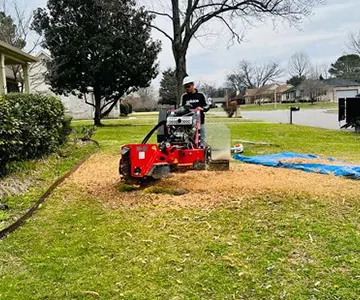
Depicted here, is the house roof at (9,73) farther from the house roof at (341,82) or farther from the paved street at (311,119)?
the house roof at (341,82)

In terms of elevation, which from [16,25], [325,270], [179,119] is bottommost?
[325,270]

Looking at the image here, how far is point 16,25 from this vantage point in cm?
2083

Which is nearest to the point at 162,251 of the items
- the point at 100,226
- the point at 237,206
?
the point at 100,226

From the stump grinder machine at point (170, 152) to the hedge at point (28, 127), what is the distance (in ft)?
6.10

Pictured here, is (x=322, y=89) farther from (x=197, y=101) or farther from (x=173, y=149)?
(x=173, y=149)

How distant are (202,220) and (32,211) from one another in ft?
6.37

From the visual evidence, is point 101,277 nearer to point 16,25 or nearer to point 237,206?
point 237,206

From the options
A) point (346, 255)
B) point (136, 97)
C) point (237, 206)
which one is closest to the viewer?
point (346, 255)

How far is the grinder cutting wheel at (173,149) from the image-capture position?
4.90 m

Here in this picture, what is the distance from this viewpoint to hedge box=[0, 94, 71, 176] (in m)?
5.57

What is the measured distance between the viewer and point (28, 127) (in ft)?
21.6

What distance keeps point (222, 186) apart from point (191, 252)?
1.90m

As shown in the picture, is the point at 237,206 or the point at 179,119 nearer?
the point at 237,206

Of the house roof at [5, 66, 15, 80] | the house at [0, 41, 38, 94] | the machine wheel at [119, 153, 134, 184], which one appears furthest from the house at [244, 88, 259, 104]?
the machine wheel at [119, 153, 134, 184]
